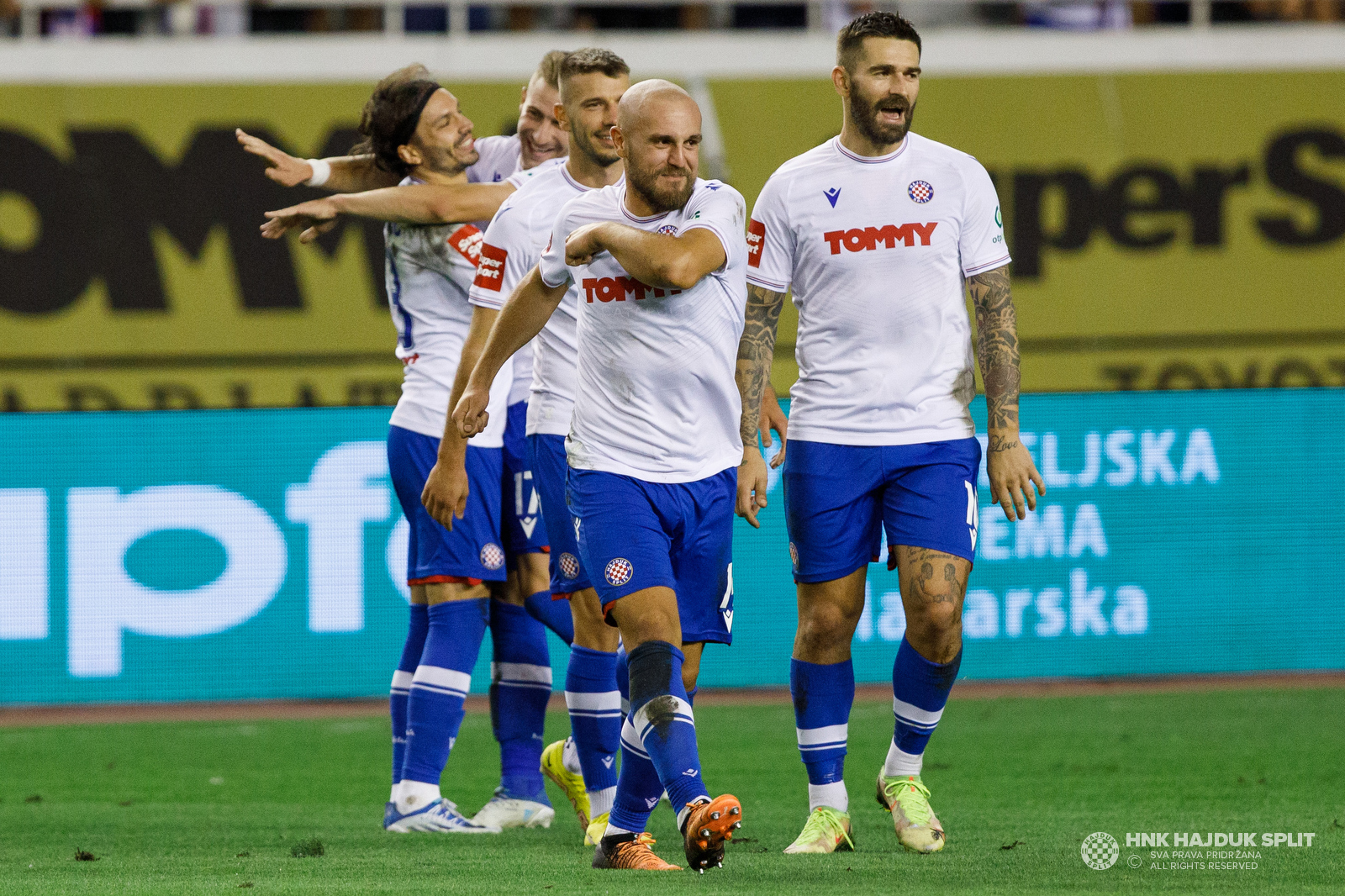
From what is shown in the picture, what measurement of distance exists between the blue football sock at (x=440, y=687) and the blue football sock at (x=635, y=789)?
3.98ft

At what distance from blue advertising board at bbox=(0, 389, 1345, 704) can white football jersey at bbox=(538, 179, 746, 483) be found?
5.17m

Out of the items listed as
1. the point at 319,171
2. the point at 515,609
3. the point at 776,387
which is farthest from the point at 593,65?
the point at 776,387

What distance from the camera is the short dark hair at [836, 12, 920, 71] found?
4785mm

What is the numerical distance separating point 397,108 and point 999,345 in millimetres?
2179

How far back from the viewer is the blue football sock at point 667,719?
3.91 metres

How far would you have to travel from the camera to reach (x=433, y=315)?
225 inches

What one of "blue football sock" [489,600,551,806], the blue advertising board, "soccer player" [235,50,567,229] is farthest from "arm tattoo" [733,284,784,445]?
the blue advertising board

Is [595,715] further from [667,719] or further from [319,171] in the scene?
[319,171]

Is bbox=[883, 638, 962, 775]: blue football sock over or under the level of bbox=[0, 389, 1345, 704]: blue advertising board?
over

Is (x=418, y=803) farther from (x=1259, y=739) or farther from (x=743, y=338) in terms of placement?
(x=1259, y=739)

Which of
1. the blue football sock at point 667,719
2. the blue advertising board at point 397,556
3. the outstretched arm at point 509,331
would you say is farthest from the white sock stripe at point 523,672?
the blue advertising board at point 397,556

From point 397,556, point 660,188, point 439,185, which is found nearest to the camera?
point 660,188

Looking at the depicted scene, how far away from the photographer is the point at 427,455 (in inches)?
220

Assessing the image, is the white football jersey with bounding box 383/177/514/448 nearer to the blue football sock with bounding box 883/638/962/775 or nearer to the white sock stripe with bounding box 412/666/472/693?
the white sock stripe with bounding box 412/666/472/693
